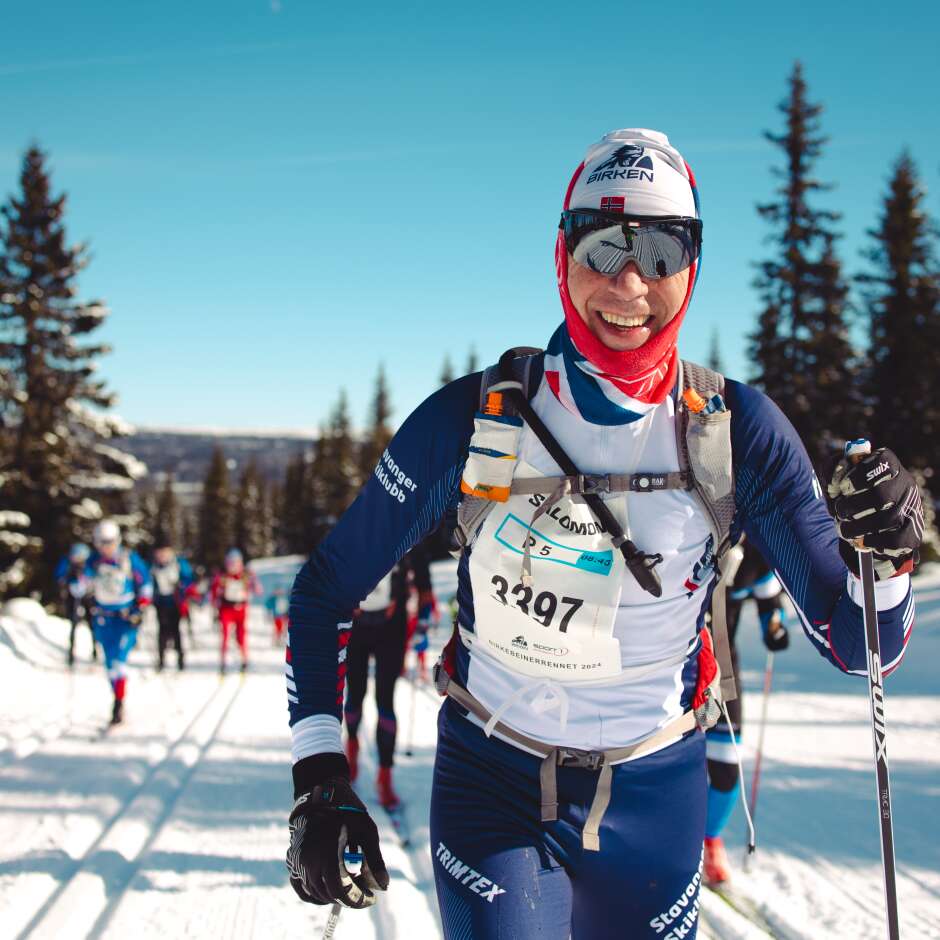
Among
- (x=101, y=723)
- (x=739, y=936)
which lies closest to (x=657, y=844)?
(x=739, y=936)

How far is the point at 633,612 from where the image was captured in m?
2.00

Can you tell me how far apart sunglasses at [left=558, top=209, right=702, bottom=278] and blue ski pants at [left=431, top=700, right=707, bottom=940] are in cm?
136

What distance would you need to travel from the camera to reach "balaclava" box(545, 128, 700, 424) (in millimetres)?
2107

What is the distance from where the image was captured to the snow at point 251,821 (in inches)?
165

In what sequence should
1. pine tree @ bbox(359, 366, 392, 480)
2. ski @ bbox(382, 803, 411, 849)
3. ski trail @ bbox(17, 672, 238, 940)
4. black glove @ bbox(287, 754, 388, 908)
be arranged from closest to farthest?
1. black glove @ bbox(287, 754, 388, 908)
2. ski trail @ bbox(17, 672, 238, 940)
3. ski @ bbox(382, 803, 411, 849)
4. pine tree @ bbox(359, 366, 392, 480)

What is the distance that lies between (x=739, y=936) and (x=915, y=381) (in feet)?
81.0

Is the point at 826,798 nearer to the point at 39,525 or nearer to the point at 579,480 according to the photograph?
the point at 579,480

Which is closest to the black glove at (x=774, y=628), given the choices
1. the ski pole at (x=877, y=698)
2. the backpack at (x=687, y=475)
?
the ski pole at (x=877, y=698)

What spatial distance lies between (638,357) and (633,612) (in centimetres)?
70

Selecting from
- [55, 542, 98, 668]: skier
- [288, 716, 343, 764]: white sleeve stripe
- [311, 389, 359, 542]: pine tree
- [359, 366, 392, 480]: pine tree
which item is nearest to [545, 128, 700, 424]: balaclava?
[288, 716, 343, 764]: white sleeve stripe

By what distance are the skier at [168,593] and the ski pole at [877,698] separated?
42.7ft

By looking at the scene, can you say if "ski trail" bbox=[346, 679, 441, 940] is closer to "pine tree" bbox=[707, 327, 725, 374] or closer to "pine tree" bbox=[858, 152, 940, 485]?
"pine tree" bbox=[858, 152, 940, 485]

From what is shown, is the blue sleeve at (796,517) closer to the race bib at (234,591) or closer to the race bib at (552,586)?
the race bib at (552,586)

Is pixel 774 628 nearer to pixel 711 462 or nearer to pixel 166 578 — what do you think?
pixel 711 462
